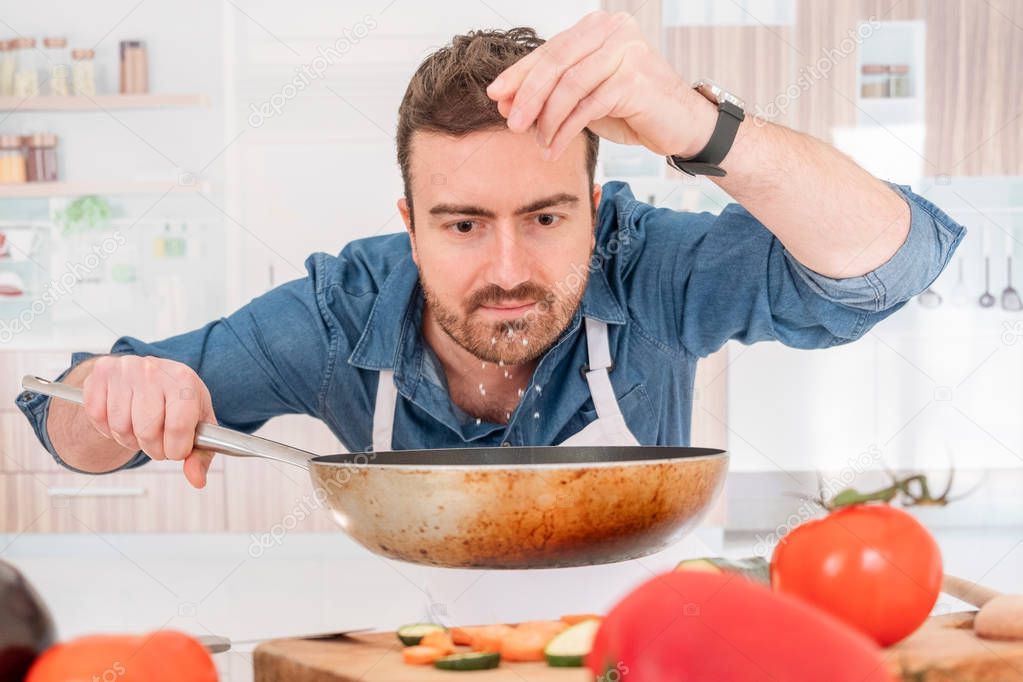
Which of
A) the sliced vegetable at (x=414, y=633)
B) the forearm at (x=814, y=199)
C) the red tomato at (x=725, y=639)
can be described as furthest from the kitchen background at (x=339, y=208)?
the red tomato at (x=725, y=639)

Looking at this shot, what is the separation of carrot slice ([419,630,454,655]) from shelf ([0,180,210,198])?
9.97ft

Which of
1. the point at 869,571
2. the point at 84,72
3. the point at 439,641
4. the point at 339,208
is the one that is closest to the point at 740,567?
the point at 869,571

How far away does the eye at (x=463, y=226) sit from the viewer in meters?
1.10

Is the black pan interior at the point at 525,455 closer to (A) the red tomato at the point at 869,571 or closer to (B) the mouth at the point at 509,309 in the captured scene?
(A) the red tomato at the point at 869,571

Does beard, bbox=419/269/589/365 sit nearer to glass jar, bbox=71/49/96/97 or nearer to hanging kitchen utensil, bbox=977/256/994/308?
hanging kitchen utensil, bbox=977/256/994/308

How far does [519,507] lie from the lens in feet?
1.63

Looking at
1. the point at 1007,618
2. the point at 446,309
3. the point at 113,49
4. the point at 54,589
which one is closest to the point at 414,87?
the point at 446,309

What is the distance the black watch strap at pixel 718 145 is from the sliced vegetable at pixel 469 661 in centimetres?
44

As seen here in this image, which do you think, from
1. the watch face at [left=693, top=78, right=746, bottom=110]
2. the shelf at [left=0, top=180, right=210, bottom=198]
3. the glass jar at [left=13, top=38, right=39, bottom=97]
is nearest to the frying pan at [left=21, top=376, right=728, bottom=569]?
the watch face at [left=693, top=78, right=746, bottom=110]

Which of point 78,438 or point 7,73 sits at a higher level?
point 7,73

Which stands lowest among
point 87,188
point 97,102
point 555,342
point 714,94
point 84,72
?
point 555,342

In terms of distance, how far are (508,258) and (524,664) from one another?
57 centimetres

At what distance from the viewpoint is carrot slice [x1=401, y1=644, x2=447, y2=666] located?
60 centimetres

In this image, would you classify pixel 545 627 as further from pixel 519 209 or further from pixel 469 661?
pixel 519 209
